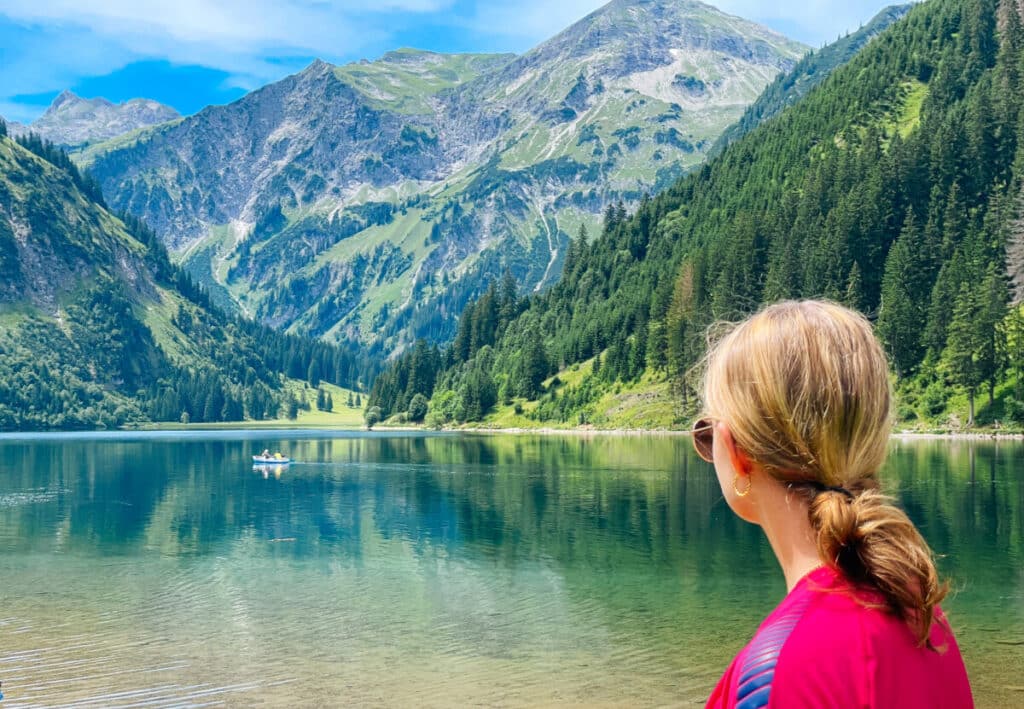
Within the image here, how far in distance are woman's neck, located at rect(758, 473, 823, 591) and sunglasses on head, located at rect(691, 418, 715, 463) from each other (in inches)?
14.0

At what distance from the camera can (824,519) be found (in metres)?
4.17

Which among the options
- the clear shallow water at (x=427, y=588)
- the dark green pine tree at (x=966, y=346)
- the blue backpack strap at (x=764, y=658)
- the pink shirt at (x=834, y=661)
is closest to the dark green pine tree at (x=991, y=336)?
the dark green pine tree at (x=966, y=346)

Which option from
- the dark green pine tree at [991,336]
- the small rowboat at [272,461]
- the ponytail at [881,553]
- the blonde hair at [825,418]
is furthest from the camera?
the dark green pine tree at [991,336]

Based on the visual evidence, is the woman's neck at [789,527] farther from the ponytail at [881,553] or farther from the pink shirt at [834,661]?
the pink shirt at [834,661]

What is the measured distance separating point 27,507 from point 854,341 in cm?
8885

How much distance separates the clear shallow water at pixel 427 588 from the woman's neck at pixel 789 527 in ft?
84.5

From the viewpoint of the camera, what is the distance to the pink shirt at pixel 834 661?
3658 mm

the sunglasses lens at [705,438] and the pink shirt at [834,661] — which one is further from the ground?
the sunglasses lens at [705,438]

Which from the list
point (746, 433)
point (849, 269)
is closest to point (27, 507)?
point (746, 433)

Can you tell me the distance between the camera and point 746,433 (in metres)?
4.34

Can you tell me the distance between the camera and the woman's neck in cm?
436

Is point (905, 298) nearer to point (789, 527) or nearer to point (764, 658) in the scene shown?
point (789, 527)

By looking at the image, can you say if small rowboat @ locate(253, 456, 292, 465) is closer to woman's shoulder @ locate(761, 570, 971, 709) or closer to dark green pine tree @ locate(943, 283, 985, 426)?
dark green pine tree @ locate(943, 283, 985, 426)

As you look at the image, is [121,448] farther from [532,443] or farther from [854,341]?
[854,341]
